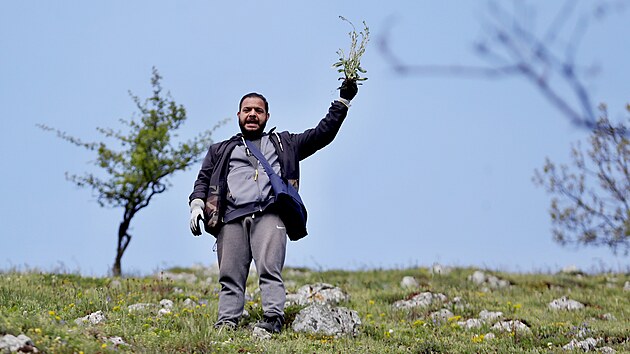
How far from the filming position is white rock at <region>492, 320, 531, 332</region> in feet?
30.6

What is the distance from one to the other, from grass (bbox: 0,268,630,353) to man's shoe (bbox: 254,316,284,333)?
146 mm

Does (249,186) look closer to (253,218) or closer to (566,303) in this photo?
(253,218)

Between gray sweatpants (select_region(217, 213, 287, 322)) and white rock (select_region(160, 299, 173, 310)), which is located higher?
gray sweatpants (select_region(217, 213, 287, 322))

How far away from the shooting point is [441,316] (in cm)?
1023

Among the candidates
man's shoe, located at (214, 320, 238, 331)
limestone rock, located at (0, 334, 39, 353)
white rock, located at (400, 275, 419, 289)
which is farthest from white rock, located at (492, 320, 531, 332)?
limestone rock, located at (0, 334, 39, 353)

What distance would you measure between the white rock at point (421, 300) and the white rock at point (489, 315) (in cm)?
91

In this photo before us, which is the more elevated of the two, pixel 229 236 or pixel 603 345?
pixel 229 236

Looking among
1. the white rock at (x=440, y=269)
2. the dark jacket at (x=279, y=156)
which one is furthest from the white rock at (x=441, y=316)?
the white rock at (x=440, y=269)

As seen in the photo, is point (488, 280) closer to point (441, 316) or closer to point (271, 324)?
point (441, 316)

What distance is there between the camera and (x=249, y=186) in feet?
27.0

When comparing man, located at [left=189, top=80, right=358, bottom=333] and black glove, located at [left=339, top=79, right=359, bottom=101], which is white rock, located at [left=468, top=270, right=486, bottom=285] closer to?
man, located at [left=189, top=80, right=358, bottom=333]

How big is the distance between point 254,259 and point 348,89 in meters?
2.07

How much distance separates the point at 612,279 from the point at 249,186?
10.7m

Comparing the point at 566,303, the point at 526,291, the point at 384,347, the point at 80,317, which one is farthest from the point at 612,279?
the point at 80,317
